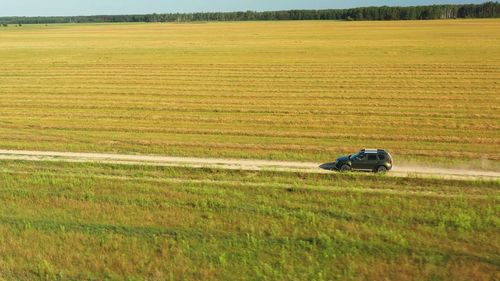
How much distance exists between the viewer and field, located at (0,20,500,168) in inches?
1149

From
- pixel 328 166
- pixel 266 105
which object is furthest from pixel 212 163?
pixel 266 105

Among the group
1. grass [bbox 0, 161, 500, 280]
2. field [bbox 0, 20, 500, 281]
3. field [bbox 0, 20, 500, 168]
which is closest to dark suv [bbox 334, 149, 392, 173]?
grass [bbox 0, 161, 500, 280]

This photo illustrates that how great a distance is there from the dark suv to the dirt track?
0.51 meters

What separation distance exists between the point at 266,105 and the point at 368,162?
17.9 m

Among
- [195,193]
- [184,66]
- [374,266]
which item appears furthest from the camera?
[184,66]

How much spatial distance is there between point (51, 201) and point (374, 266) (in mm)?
12449

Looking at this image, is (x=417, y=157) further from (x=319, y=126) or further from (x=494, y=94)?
(x=494, y=94)

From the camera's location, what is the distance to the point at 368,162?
23781mm

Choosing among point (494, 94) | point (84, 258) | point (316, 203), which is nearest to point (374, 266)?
point (316, 203)

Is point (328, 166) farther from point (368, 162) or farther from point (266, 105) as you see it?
point (266, 105)

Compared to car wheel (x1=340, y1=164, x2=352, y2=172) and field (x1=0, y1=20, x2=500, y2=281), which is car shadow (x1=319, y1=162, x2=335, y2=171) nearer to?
car wheel (x1=340, y1=164, x2=352, y2=172)

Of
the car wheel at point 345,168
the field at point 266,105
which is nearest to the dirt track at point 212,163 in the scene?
the car wheel at point 345,168

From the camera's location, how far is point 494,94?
1677 inches

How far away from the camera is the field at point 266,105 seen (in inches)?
1149
